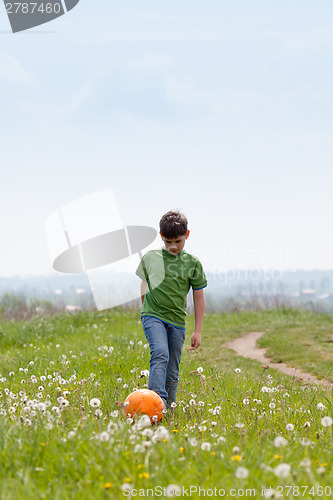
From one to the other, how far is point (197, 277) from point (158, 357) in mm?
1093

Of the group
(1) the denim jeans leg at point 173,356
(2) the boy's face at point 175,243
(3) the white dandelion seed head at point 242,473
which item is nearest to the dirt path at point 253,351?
(1) the denim jeans leg at point 173,356

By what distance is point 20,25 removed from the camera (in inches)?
333

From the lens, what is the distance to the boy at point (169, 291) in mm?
5500

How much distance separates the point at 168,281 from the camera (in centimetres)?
568

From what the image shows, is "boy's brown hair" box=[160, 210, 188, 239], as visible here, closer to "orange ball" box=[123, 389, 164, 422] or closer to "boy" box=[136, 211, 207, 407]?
"boy" box=[136, 211, 207, 407]

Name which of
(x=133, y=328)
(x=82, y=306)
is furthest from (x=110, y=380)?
(x=82, y=306)

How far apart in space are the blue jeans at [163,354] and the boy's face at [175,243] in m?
0.81

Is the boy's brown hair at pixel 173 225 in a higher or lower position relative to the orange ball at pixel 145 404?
higher

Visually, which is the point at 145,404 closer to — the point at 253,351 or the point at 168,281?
the point at 168,281

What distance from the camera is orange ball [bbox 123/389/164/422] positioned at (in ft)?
15.5

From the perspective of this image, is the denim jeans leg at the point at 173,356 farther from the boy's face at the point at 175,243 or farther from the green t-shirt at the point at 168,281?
the boy's face at the point at 175,243

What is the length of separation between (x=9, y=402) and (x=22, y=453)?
1938 millimetres
